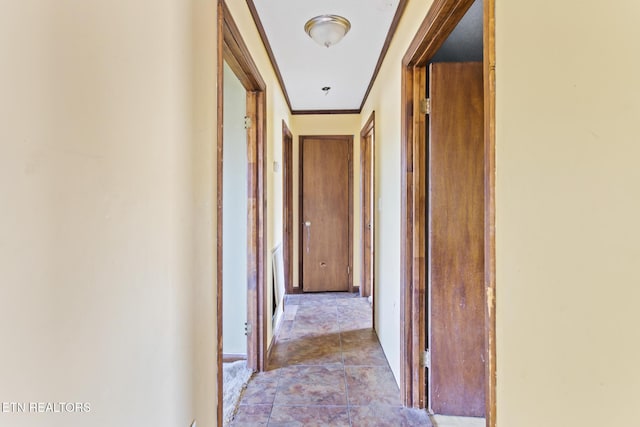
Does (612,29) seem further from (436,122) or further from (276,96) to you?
(276,96)

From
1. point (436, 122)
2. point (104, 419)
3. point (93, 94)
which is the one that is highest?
point (436, 122)

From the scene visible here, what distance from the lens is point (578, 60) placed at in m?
0.68

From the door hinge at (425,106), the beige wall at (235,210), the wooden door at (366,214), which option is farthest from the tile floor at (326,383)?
the door hinge at (425,106)

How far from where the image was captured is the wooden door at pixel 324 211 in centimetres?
448

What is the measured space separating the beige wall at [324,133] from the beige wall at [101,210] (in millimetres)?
3324

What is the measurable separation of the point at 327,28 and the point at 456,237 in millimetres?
1610

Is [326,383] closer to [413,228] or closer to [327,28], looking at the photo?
[413,228]

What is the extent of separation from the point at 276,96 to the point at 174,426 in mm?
2763

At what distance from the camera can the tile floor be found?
190 cm

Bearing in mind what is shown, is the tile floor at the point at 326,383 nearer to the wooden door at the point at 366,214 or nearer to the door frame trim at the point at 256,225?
the door frame trim at the point at 256,225

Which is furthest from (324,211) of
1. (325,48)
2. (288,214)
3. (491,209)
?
(491,209)

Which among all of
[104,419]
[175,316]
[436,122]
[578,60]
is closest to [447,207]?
[436,122]

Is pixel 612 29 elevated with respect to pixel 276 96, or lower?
lower

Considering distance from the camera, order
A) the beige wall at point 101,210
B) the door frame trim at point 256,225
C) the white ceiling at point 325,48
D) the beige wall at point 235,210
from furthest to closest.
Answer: the beige wall at point 235,210, the door frame trim at point 256,225, the white ceiling at point 325,48, the beige wall at point 101,210
